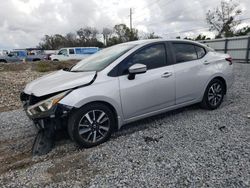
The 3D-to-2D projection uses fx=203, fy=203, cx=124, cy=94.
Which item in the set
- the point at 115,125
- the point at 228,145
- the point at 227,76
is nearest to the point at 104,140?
the point at 115,125

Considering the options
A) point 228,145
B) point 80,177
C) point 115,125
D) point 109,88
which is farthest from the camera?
point 115,125

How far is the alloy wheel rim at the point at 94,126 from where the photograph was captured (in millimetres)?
3025

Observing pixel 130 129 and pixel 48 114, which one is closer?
pixel 48 114

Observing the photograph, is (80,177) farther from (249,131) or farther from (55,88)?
(249,131)

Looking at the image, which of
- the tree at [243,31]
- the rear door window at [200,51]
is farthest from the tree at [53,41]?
the rear door window at [200,51]

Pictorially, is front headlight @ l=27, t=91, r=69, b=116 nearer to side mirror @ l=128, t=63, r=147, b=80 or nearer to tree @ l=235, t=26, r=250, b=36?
side mirror @ l=128, t=63, r=147, b=80

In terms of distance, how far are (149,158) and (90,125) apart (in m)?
1.00

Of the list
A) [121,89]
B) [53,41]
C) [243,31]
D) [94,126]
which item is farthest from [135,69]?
[53,41]

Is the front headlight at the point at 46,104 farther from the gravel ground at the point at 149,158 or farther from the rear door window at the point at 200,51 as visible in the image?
the rear door window at the point at 200,51

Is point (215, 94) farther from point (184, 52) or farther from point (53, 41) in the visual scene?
point (53, 41)

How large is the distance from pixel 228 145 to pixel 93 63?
8.52 feet

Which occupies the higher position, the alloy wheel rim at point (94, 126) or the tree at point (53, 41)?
the tree at point (53, 41)

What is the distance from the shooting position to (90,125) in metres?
3.08

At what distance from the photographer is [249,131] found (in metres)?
3.32
